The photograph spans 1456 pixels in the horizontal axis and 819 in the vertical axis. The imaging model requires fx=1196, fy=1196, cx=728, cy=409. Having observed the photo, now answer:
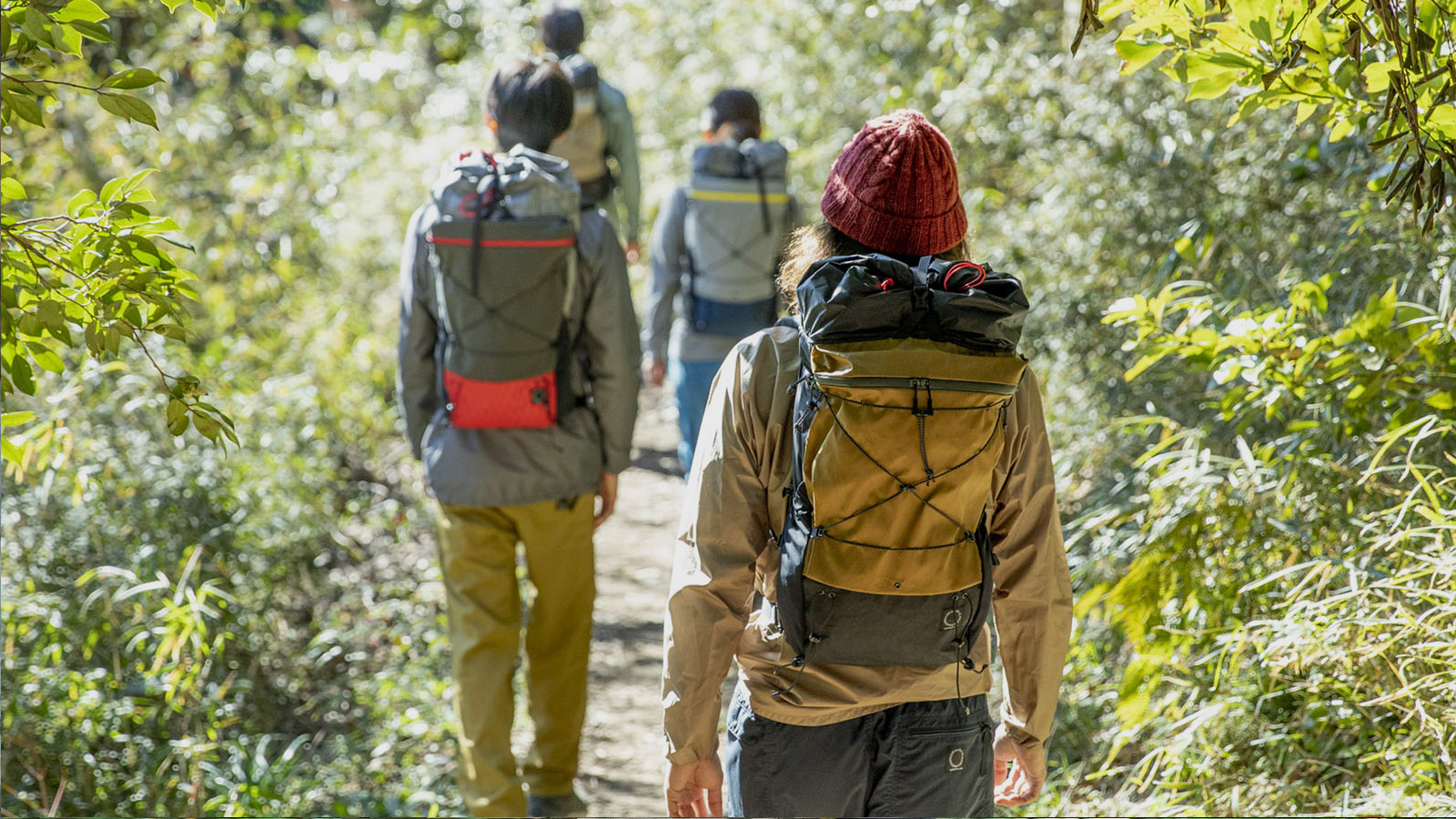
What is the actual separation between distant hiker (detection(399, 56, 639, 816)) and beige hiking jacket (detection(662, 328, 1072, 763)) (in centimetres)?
135

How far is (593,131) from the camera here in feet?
19.7

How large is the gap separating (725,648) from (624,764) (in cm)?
233

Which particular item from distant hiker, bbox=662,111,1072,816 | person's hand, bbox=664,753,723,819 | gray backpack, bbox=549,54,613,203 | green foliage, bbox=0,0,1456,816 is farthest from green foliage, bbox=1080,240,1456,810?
gray backpack, bbox=549,54,613,203

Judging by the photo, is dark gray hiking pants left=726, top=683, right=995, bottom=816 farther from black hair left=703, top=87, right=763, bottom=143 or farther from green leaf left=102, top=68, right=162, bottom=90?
black hair left=703, top=87, right=763, bottom=143

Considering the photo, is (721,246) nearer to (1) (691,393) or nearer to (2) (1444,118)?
(1) (691,393)

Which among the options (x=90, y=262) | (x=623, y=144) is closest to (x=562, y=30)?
(x=623, y=144)

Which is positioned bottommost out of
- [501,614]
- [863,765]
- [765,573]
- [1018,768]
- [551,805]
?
[551,805]

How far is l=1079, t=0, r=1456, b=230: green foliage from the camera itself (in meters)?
2.13

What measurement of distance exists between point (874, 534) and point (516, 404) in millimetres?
1688

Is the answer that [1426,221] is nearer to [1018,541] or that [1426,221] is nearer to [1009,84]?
[1018,541]

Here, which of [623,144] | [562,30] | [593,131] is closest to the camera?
[562,30]

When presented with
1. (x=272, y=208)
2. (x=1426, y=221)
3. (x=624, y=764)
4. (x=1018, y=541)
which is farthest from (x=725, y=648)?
(x=272, y=208)

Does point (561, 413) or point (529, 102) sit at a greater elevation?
point (529, 102)

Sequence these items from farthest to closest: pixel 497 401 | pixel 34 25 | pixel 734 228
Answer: pixel 734 228 < pixel 497 401 < pixel 34 25
